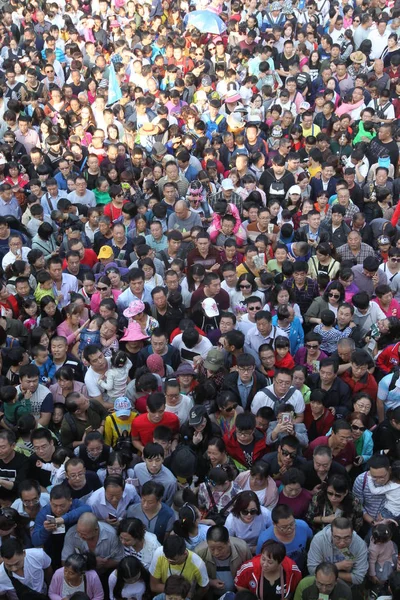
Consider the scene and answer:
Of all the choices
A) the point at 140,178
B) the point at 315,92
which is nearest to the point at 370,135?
the point at 315,92

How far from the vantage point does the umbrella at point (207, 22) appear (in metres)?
13.6

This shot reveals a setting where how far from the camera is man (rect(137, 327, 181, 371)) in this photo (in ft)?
20.7

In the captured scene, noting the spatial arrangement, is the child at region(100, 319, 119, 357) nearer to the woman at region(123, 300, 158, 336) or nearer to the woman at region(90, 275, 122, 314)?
the woman at region(123, 300, 158, 336)

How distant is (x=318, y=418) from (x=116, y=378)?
5.20 ft

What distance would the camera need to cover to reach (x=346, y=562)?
4.81 m

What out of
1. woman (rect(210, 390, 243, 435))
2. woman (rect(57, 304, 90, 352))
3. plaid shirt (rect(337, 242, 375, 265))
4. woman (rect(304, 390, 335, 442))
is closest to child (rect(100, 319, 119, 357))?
woman (rect(57, 304, 90, 352))

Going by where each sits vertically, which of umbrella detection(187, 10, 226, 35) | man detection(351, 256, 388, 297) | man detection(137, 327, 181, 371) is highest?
umbrella detection(187, 10, 226, 35)

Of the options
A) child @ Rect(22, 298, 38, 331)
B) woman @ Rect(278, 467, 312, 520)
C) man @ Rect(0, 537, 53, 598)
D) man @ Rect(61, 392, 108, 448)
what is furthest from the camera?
child @ Rect(22, 298, 38, 331)

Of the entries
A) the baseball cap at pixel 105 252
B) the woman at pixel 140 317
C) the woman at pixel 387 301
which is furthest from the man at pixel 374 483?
the baseball cap at pixel 105 252

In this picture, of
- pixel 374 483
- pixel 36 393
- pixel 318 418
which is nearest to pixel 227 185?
pixel 318 418

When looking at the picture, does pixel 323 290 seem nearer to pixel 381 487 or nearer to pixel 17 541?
pixel 381 487

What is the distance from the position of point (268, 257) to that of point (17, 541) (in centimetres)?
422

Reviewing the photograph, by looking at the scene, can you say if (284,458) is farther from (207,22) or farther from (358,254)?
(207,22)

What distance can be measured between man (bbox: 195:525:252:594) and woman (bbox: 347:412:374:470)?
1.25m
